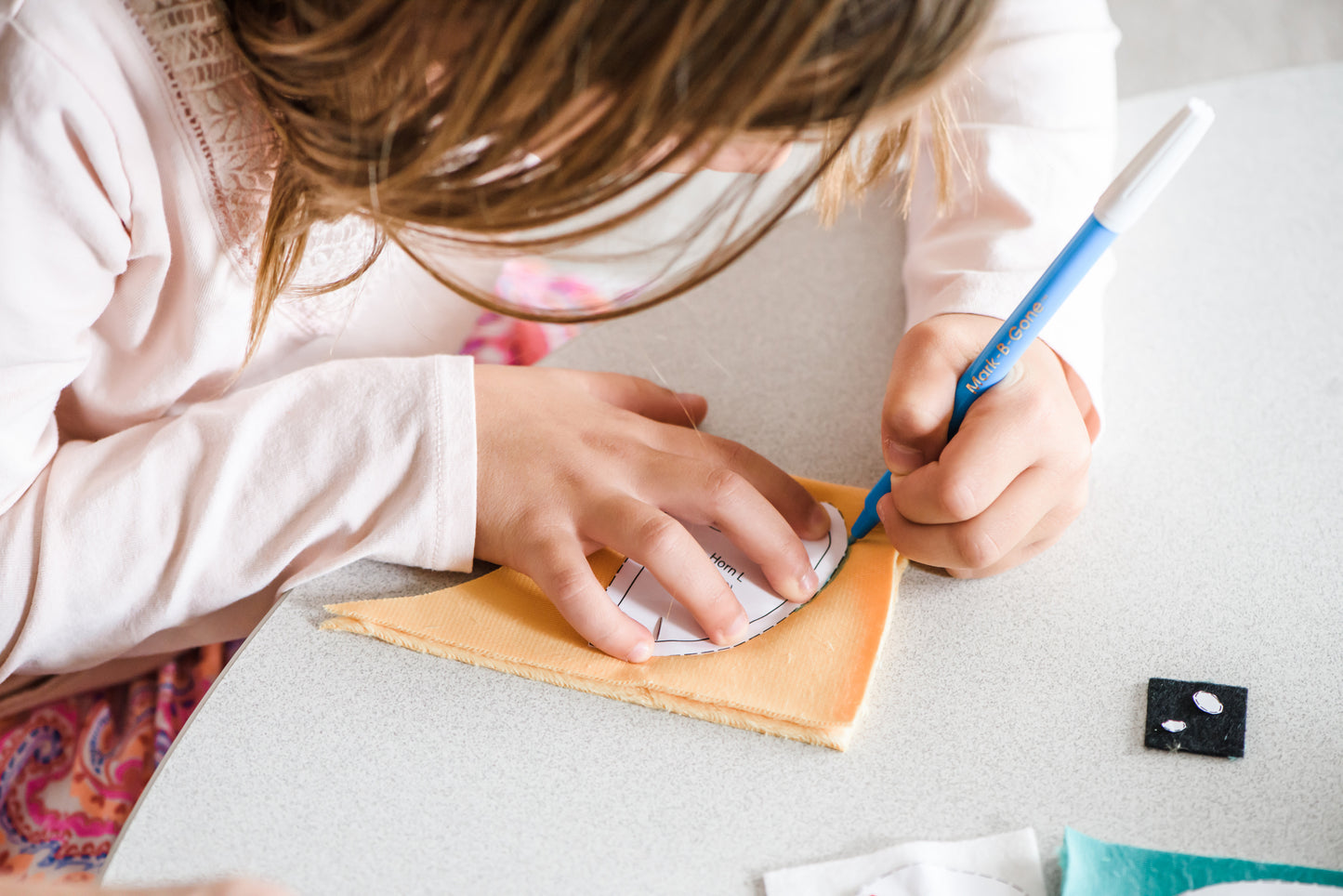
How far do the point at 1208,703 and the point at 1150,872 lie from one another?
9 centimetres

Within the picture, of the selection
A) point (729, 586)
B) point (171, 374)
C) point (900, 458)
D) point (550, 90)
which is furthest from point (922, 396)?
point (171, 374)

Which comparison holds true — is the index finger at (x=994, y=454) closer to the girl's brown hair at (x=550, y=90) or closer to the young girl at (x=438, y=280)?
the young girl at (x=438, y=280)

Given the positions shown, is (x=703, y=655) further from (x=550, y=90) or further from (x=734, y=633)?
(x=550, y=90)

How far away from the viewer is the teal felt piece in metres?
0.37

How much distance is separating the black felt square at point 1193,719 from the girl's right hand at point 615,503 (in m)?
0.16

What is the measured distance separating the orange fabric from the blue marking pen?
2.5 inches

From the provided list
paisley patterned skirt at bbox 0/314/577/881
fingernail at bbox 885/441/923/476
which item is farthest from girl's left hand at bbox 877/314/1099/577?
paisley patterned skirt at bbox 0/314/577/881

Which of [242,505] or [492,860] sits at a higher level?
[242,505]

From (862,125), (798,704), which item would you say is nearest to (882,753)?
(798,704)

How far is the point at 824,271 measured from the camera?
27.4 inches

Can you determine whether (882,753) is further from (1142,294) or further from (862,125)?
(1142,294)

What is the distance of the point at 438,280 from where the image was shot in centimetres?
50

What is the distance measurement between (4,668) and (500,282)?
0.46 metres

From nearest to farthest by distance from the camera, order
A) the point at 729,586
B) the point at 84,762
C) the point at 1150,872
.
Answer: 1. the point at 1150,872
2. the point at 729,586
3. the point at 84,762
